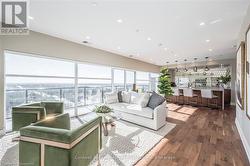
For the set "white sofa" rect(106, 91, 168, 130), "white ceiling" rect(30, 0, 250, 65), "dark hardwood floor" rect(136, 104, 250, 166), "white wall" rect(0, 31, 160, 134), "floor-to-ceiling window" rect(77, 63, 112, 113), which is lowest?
"dark hardwood floor" rect(136, 104, 250, 166)

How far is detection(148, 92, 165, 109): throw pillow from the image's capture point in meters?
3.80

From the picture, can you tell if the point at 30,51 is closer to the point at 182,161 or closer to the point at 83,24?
the point at 83,24

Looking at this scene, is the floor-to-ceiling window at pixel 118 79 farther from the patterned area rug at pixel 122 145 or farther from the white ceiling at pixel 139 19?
the patterned area rug at pixel 122 145

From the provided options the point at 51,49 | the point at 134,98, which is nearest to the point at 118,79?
the point at 134,98

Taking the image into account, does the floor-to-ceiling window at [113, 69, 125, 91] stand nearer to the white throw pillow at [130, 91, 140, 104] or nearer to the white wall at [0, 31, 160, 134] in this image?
the white wall at [0, 31, 160, 134]

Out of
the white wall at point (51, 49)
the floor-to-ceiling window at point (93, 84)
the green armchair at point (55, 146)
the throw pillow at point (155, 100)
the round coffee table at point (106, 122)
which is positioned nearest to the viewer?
the green armchair at point (55, 146)

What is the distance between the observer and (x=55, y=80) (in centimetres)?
476

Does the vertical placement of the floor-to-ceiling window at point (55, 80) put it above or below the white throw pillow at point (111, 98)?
above

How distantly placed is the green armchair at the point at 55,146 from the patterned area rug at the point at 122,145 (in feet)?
2.35

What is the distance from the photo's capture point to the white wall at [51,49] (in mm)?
3203

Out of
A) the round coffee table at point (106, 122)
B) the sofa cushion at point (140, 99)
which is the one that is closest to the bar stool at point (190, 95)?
the sofa cushion at point (140, 99)

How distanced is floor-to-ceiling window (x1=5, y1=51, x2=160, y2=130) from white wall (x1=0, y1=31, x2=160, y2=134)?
0.22 metres

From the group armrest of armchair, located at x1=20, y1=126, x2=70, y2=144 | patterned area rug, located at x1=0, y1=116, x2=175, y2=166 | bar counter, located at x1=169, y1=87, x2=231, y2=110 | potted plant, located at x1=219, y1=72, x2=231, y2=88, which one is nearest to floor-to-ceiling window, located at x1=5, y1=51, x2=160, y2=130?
patterned area rug, located at x1=0, y1=116, x2=175, y2=166

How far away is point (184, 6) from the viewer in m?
2.47
